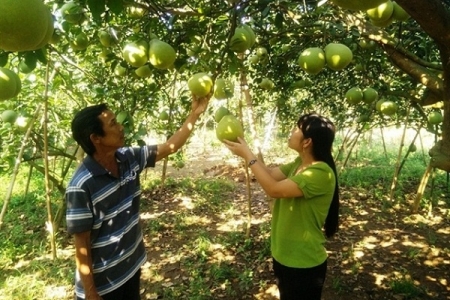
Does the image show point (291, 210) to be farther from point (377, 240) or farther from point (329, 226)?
point (377, 240)

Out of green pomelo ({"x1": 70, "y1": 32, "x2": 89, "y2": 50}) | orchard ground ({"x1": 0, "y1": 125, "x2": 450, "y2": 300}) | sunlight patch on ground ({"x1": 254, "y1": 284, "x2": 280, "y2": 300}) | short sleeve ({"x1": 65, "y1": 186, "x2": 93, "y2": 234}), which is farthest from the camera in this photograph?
orchard ground ({"x1": 0, "y1": 125, "x2": 450, "y2": 300})

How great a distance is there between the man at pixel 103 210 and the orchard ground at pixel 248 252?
153 cm

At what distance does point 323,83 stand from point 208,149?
9.79 meters

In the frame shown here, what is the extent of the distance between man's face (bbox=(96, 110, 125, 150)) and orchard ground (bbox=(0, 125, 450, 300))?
2.00 metres

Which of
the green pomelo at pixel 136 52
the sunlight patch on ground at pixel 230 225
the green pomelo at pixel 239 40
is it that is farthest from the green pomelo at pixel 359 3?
the sunlight patch on ground at pixel 230 225

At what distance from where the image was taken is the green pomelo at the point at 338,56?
1967mm

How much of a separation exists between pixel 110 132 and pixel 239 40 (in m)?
0.81

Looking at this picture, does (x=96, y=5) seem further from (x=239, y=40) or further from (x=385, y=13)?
(x=385, y=13)

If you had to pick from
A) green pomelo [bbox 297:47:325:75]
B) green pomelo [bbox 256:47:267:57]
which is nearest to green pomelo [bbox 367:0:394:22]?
green pomelo [bbox 297:47:325:75]

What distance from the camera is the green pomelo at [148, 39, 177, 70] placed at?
168 cm

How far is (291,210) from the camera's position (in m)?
2.11

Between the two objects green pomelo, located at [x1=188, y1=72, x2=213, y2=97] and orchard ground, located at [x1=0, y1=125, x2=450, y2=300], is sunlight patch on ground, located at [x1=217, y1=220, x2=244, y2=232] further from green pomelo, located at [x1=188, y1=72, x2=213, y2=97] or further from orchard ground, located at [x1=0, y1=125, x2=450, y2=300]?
green pomelo, located at [x1=188, y1=72, x2=213, y2=97]

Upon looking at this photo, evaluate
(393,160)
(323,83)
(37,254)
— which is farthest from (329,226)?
(393,160)

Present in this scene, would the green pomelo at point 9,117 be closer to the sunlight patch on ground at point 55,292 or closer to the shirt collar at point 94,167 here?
the sunlight patch on ground at point 55,292
